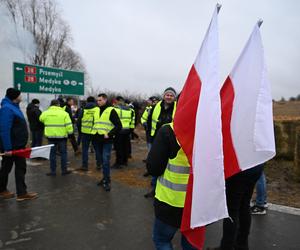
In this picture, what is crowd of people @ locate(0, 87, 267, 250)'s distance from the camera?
2.27m

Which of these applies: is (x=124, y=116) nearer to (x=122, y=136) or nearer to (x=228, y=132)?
(x=122, y=136)

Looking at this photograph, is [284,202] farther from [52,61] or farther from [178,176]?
[52,61]

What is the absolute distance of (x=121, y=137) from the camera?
8.20 m

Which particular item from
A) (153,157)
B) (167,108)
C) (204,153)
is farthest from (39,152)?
(204,153)

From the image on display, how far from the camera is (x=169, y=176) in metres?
2.28

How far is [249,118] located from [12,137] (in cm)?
413

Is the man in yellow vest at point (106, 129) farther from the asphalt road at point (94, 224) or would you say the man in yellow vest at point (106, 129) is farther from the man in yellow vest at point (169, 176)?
the man in yellow vest at point (169, 176)

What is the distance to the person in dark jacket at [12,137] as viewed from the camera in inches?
189

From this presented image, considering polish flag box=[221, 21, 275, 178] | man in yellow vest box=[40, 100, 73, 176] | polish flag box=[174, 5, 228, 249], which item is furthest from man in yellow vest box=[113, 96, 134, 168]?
polish flag box=[174, 5, 228, 249]

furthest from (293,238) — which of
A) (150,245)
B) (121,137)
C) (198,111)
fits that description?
(121,137)

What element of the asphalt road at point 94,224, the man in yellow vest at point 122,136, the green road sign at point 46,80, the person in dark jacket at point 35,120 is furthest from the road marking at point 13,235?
the green road sign at point 46,80

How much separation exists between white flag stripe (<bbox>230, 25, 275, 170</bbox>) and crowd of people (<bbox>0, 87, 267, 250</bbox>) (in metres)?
0.36

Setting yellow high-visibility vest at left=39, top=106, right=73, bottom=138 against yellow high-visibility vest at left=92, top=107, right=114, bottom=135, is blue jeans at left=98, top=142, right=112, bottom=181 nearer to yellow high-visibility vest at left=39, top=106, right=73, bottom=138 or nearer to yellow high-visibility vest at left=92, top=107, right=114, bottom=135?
yellow high-visibility vest at left=92, top=107, right=114, bottom=135

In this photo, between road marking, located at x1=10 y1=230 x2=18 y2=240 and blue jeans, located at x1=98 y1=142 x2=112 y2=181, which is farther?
blue jeans, located at x1=98 y1=142 x2=112 y2=181
